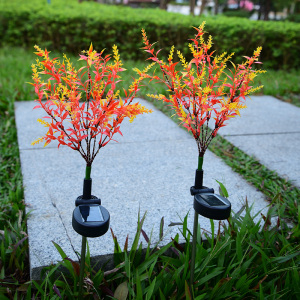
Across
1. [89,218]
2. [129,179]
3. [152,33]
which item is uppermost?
[152,33]

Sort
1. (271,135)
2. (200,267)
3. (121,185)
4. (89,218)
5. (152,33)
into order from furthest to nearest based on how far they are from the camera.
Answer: (152,33), (271,135), (121,185), (200,267), (89,218)

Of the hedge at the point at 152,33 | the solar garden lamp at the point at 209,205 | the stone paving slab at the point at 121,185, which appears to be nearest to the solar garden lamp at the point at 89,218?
the solar garden lamp at the point at 209,205

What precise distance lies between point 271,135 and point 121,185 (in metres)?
1.71

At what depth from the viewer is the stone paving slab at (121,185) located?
75.4 inches

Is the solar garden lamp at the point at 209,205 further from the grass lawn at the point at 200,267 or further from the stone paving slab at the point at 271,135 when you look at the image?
the stone paving slab at the point at 271,135

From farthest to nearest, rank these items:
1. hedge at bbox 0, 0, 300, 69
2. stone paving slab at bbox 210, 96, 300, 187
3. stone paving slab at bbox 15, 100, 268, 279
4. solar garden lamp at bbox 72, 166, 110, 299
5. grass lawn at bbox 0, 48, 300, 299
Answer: hedge at bbox 0, 0, 300, 69, stone paving slab at bbox 210, 96, 300, 187, stone paving slab at bbox 15, 100, 268, 279, grass lawn at bbox 0, 48, 300, 299, solar garden lamp at bbox 72, 166, 110, 299

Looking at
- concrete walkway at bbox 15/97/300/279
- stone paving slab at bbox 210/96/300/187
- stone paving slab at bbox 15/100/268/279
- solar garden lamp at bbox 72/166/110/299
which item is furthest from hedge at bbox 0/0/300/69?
solar garden lamp at bbox 72/166/110/299

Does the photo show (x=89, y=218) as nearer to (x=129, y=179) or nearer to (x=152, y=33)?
(x=129, y=179)

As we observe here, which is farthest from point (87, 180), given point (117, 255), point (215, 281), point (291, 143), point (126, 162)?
point (291, 143)

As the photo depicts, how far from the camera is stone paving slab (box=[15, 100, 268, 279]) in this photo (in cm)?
192

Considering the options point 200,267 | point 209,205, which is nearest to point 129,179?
point 200,267

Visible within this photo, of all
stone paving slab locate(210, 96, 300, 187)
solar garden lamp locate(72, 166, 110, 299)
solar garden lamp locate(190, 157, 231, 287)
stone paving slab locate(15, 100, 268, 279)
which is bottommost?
stone paving slab locate(15, 100, 268, 279)

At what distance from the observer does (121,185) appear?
252 centimetres

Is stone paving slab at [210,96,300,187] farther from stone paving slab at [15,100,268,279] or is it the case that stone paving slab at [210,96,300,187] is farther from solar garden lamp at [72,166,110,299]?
Result: solar garden lamp at [72,166,110,299]
